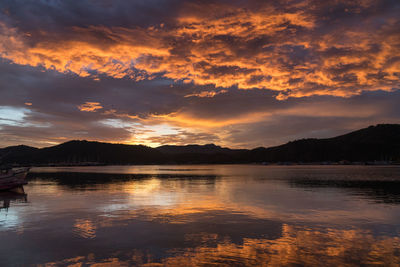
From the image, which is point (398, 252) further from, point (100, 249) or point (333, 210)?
point (100, 249)

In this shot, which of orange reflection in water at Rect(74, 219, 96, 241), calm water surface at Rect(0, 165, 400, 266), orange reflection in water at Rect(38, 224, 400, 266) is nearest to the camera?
orange reflection in water at Rect(38, 224, 400, 266)

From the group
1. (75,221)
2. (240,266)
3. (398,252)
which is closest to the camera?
(240,266)

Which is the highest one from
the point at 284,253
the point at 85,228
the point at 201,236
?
the point at 85,228

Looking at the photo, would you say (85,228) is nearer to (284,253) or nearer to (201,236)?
(201,236)

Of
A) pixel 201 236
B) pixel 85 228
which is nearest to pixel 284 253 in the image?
pixel 201 236

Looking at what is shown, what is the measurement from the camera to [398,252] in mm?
13844

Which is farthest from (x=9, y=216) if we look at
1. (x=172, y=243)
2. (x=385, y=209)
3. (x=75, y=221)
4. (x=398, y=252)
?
(x=385, y=209)

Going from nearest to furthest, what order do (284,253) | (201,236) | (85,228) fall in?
(284,253), (201,236), (85,228)

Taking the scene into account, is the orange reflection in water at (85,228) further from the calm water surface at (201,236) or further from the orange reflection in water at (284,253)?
the orange reflection in water at (284,253)

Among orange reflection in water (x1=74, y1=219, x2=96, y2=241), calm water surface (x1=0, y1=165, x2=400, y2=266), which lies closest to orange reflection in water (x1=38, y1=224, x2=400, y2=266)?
calm water surface (x1=0, y1=165, x2=400, y2=266)

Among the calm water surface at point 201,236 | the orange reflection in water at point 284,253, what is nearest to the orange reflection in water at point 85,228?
the calm water surface at point 201,236

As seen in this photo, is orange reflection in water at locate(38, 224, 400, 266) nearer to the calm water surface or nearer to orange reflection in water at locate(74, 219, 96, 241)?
the calm water surface

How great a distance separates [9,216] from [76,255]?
47.1ft

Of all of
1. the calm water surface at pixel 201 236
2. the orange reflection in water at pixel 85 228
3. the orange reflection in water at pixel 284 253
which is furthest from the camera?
the orange reflection in water at pixel 85 228
